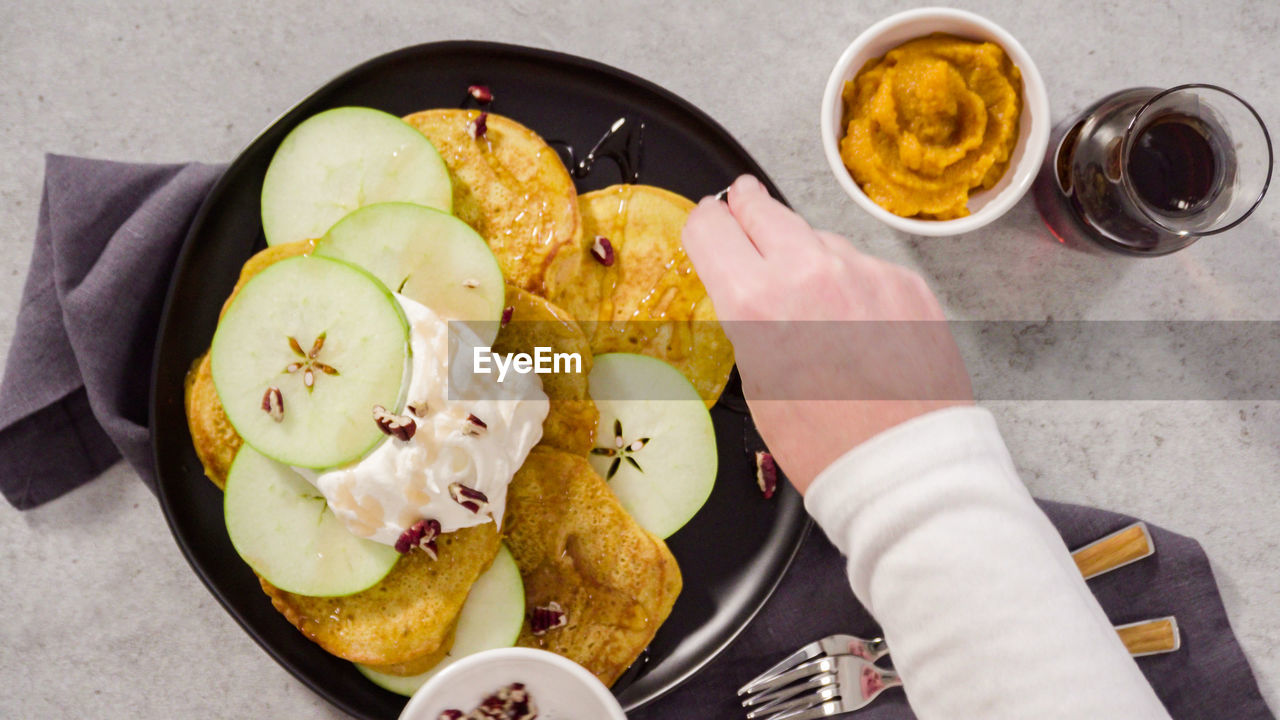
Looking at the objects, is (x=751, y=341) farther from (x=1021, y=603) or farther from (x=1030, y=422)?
(x=1030, y=422)

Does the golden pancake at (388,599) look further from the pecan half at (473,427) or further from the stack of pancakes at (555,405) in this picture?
the pecan half at (473,427)

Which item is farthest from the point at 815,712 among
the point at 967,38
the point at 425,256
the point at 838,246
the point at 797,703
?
the point at 967,38

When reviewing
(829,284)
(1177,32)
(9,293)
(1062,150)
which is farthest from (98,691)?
(1177,32)

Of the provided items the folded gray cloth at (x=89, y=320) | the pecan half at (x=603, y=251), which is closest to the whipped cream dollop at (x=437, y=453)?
the pecan half at (x=603, y=251)

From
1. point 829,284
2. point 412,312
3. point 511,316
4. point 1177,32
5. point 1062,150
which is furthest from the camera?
point 1177,32

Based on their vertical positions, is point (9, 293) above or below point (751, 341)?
below

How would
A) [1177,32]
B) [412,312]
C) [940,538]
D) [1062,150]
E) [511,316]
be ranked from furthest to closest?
[1177,32], [1062,150], [511,316], [412,312], [940,538]

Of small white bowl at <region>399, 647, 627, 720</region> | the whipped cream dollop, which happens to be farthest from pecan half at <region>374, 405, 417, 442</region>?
small white bowl at <region>399, 647, 627, 720</region>
